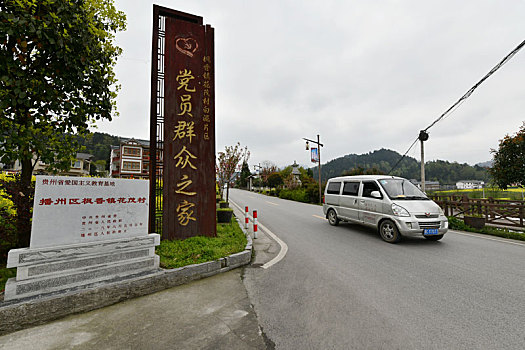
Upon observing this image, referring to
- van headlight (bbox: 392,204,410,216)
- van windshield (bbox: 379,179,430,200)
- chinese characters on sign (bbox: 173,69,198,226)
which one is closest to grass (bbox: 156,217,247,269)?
chinese characters on sign (bbox: 173,69,198,226)

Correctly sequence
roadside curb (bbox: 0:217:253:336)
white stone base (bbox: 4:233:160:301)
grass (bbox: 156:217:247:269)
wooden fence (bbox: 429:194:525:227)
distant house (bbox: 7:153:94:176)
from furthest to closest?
wooden fence (bbox: 429:194:525:227)
distant house (bbox: 7:153:94:176)
grass (bbox: 156:217:247:269)
white stone base (bbox: 4:233:160:301)
roadside curb (bbox: 0:217:253:336)

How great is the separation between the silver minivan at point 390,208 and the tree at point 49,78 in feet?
24.2

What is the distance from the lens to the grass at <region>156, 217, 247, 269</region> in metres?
4.21

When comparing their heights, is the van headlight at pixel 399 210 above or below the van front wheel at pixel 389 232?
above

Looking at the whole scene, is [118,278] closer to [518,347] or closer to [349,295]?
[349,295]

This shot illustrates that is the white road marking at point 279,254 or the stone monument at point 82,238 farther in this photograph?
the white road marking at point 279,254

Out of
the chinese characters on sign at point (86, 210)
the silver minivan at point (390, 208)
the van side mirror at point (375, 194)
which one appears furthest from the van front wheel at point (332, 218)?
the chinese characters on sign at point (86, 210)

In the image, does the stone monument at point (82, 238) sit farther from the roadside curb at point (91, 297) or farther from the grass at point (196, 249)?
the grass at point (196, 249)

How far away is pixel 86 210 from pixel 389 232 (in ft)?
22.9

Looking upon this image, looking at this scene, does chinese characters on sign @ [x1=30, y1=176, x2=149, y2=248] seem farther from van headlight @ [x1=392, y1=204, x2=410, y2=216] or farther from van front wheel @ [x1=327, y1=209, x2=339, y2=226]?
van front wheel @ [x1=327, y1=209, x2=339, y2=226]

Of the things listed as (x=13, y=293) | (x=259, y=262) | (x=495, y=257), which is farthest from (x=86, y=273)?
(x=495, y=257)

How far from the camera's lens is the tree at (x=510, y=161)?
10.3 meters

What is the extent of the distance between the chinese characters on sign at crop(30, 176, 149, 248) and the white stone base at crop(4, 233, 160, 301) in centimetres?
14

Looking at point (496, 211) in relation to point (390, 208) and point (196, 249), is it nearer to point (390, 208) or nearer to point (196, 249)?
point (390, 208)
